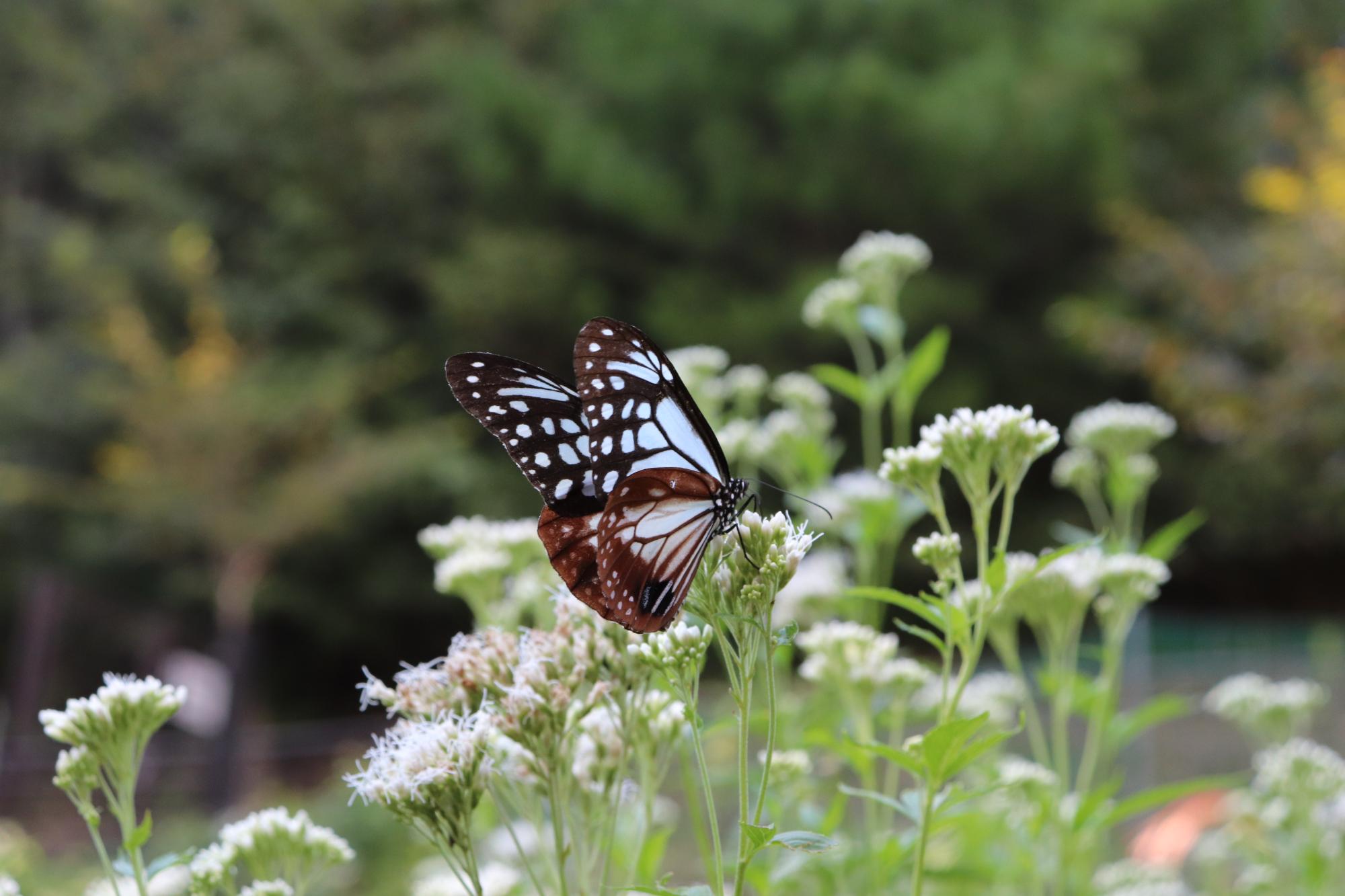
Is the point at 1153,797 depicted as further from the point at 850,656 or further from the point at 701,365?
the point at 701,365

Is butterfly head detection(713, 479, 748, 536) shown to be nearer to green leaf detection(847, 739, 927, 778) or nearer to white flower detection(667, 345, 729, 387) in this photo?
green leaf detection(847, 739, 927, 778)

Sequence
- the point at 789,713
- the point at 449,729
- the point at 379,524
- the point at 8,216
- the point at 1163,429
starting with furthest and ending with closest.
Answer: the point at 8,216 → the point at 379,524 → the point at 1163,429 → the point at 789,713 → the point at 449,729

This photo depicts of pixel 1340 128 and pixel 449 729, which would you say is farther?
pixel 1340 128

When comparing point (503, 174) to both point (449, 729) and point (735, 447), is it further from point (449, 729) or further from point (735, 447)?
point (449, 729)

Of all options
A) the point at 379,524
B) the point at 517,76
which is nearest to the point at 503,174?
the point at 517,76

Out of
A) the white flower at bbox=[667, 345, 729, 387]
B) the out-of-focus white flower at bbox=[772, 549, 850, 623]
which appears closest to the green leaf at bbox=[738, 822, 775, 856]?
the out-of-focus white flower at bbox=[772, 549, 850, 623]

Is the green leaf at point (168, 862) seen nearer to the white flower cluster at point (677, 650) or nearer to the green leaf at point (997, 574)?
the white flower cluster at point (677, 650)
